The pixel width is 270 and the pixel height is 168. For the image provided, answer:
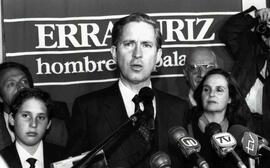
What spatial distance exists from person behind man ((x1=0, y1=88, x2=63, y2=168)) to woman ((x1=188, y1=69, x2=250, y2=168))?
0.76 meters

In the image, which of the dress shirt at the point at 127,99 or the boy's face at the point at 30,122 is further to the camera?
the boy's face at the point at 30,122

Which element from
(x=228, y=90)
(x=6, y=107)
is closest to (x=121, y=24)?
(x=228, y=90)

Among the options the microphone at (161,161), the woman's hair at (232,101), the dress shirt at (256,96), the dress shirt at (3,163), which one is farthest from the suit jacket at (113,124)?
the dress shirt at (256,96)

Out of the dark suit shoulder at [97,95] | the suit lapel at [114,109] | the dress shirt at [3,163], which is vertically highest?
the dark suit shoulder at [97,95]

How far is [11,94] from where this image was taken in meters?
3.22

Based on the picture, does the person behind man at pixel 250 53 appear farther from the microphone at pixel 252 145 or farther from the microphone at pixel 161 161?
the microphone at pixel 161 161

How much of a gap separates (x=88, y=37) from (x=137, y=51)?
1512 mm

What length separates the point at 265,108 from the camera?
3.56m

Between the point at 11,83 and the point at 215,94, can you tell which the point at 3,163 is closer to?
the point at 11,83

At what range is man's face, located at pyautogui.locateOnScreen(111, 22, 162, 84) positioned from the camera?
96.3 inches

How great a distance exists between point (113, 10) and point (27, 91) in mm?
1282

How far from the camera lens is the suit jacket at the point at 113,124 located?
232 centimetres

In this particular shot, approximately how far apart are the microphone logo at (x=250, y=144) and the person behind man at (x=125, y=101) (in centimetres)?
40

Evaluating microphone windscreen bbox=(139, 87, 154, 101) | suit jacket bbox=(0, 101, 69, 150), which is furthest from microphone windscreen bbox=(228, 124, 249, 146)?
suit jacket bbox=(0, 101, 69, 150)
